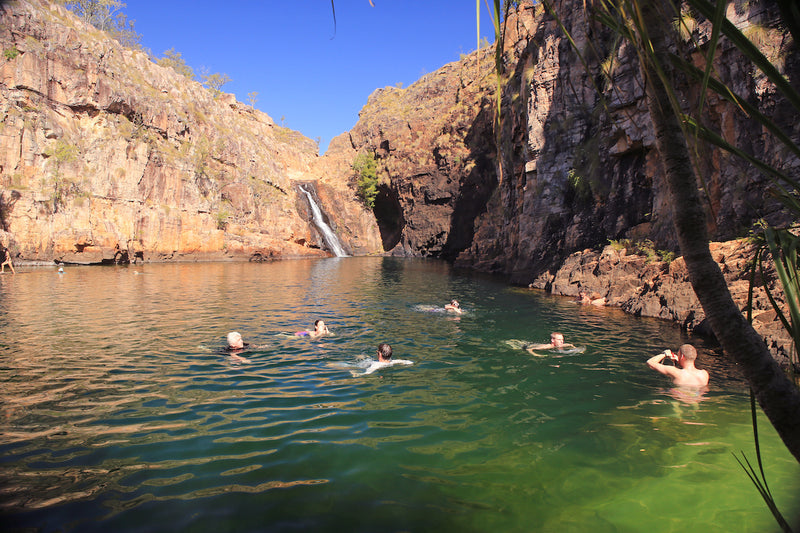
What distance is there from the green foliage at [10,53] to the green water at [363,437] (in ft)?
112

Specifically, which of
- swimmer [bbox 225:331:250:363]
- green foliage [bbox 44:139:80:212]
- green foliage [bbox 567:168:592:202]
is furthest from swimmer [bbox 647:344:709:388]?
green foliage [bbox 44:139:80:212]

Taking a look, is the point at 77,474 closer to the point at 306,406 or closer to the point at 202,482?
the point at 202,482

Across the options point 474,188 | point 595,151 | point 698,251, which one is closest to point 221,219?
point 474,188

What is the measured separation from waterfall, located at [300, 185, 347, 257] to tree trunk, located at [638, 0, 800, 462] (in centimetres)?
5829

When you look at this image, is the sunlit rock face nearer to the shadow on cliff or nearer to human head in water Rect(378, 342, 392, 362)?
the shadow on cliff

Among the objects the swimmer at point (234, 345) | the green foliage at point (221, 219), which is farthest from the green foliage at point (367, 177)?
the swimmer at point (234, 345)

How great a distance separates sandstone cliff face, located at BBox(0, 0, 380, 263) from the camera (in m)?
33.3

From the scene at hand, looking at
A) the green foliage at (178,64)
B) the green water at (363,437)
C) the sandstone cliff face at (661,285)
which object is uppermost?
the green foliage at (178,64)

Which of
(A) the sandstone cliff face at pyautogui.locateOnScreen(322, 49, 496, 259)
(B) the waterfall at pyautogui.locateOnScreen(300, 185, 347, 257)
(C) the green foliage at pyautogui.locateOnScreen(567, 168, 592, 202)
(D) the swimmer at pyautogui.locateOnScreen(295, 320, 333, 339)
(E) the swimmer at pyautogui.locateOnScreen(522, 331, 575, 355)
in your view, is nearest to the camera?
(E) the swimmer at pyautogui.locateOnScreen(522, 331, 575, 355)

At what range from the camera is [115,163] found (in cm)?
3928

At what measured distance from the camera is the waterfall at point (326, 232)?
5984 centimetres

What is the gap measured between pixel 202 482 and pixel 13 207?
36.6m

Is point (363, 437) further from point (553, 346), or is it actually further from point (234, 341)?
point (553, 346)

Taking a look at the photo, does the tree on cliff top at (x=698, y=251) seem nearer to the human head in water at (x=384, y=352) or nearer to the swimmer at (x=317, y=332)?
the human head in water at (x=384, y=352)
